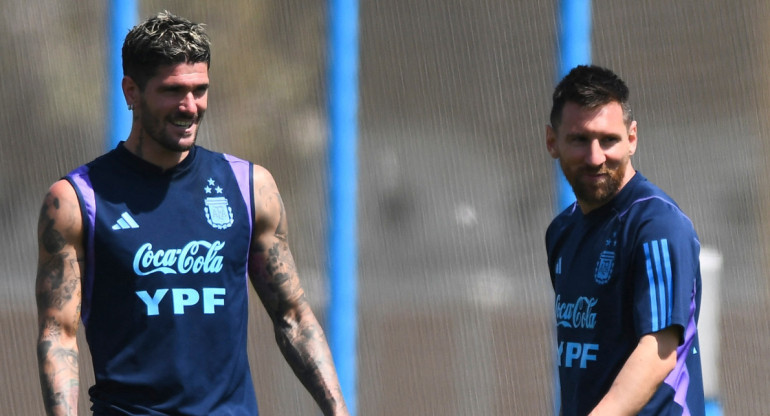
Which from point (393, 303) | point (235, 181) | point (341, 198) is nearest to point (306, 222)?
point (341, 198)

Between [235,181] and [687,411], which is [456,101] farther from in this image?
[687,411]

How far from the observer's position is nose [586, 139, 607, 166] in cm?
257

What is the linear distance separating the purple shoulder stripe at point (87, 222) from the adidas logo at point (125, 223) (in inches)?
2.3

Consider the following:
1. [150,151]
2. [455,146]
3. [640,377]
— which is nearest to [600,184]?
[640,377]

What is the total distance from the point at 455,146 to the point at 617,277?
5.55 feet

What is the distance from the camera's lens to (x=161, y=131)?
2688 millimetres

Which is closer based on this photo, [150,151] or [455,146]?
[150,151]

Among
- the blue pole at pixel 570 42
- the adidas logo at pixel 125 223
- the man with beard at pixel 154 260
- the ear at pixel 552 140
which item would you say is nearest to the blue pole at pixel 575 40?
the blue pole at pixel 570 42

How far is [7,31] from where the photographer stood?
4.01 meters

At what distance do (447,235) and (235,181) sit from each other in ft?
4.83

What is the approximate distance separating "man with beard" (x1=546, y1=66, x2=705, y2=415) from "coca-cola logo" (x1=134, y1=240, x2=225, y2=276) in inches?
35.3

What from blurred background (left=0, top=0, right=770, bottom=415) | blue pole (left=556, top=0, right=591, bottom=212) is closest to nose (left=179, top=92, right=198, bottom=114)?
blurred background (left=0, top=0, right=770, bottom=415)

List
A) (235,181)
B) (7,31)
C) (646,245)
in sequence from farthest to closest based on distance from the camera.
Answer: (7,31) < (235,181) < (646,245)

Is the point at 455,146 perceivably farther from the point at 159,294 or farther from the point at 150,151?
the point at 159,294
